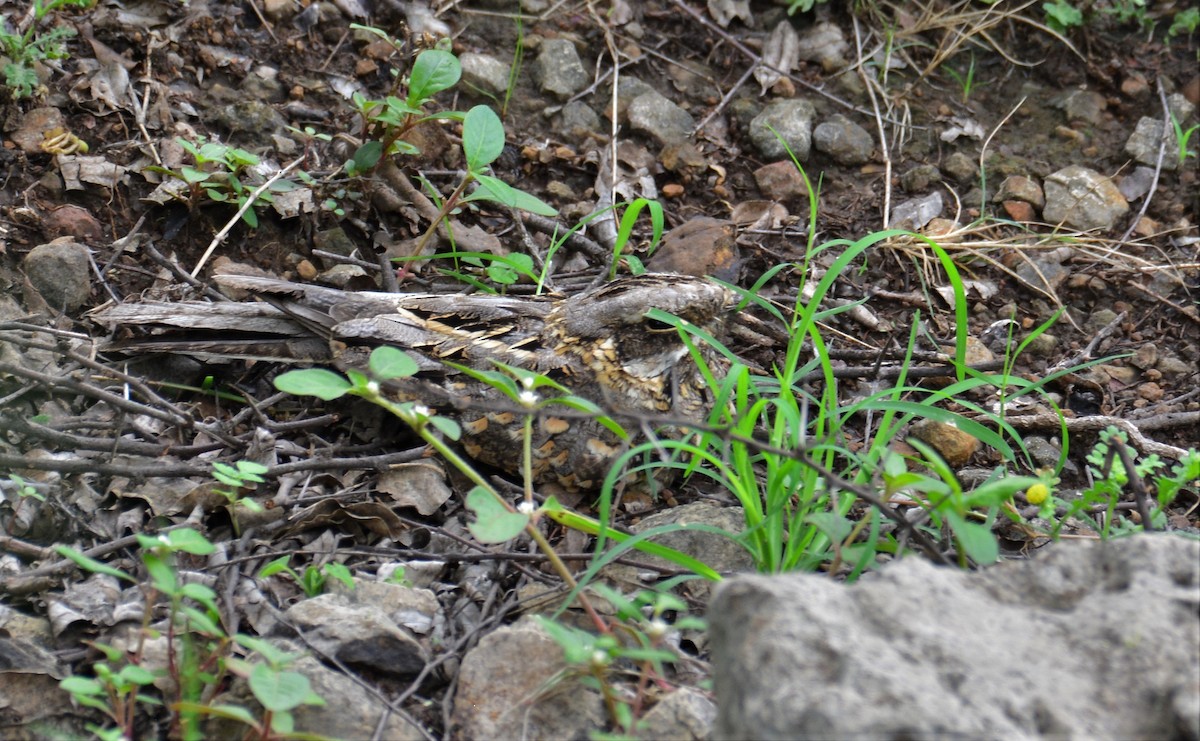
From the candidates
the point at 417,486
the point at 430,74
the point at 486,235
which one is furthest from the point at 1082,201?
the point at 417,486

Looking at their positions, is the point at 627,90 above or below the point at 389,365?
below

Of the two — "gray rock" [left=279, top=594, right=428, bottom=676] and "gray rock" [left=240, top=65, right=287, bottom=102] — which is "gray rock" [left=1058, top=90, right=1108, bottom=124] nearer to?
"gray rock" [left=240, top=65, right=287, bottom=102]

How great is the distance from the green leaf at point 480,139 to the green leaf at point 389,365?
4.25ft

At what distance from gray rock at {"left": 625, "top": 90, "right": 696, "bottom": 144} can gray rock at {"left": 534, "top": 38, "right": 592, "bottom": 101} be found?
258 millimetres

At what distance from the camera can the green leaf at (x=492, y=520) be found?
5.94 feet

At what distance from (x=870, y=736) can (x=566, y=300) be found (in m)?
2.21

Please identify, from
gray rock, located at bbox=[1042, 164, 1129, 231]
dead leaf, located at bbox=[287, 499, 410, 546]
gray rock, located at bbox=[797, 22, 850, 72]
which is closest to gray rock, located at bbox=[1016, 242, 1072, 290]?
gray rock, located at bbox=[1042, 164, 1129, 231]

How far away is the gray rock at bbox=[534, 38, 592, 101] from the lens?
4.45 metres

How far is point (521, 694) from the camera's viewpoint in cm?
211

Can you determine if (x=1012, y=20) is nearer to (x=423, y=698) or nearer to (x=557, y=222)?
(x=557, y=222)

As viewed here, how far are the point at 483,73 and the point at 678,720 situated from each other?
3141 mm

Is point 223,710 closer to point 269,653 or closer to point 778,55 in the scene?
point 269,653

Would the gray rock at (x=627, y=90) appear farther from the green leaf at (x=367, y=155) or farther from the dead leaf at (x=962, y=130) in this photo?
the dead leaf at (x=962, y=130)

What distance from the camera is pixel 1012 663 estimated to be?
1.53m
